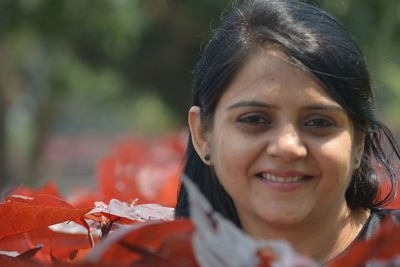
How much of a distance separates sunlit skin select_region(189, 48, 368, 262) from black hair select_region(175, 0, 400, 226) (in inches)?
1.3

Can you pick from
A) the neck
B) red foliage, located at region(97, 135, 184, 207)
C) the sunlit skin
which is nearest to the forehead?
the sunlit skin

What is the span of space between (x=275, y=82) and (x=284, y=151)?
0.50ft

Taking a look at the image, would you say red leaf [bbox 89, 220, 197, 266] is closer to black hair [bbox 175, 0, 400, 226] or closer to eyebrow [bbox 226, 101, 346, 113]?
eyebrow [bbox 226, 101, 346, 113]

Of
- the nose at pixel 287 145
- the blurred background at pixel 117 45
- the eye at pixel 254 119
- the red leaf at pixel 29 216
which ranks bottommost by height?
the blurred background at pixel 117 45

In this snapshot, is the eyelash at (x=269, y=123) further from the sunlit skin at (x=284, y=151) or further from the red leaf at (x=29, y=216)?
the red leaf at (x=29, y=216)

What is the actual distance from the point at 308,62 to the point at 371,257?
2.35ft

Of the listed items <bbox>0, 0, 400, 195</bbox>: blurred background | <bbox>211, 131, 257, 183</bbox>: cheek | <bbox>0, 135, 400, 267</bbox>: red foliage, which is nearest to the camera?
<bbox>0, 135, 400, 267</bbox>: red foliage

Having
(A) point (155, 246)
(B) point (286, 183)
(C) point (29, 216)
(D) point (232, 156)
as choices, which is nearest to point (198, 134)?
(D) point (232, 156)

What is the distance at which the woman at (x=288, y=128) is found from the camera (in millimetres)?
1946

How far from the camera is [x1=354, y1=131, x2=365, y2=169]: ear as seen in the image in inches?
83.8

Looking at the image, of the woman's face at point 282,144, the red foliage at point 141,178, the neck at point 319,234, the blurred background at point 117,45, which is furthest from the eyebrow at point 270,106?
the blurred background at point 117,45

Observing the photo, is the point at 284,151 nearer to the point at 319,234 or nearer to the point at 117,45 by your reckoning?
the point at 319,234

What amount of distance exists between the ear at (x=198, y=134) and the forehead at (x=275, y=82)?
0.62 ft

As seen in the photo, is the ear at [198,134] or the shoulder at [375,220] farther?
the ear at [198,134]
